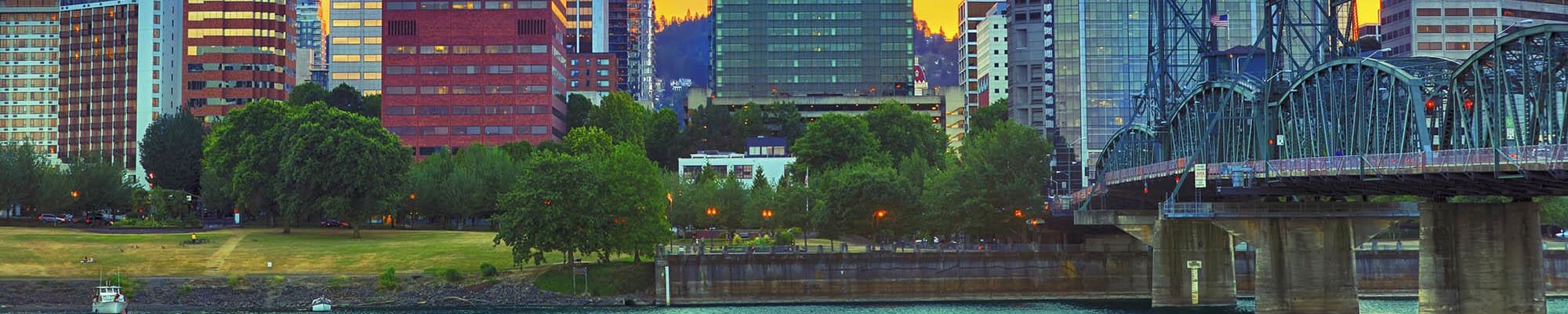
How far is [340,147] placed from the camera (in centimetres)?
16700

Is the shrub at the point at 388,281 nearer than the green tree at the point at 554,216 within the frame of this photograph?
Yes

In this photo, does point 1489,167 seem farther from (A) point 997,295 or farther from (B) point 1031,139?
(B) point 1031,139

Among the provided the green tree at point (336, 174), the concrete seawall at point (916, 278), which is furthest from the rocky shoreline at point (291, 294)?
the green tree at point (336, 174)

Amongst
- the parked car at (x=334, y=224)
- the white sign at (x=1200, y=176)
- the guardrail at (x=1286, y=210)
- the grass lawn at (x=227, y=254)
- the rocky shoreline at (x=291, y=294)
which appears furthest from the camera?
the parked car at (x=334, y=224)

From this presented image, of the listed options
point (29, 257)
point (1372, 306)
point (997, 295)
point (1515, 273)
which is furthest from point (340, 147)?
point (1515, 273)

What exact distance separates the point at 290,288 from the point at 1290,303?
6875cm

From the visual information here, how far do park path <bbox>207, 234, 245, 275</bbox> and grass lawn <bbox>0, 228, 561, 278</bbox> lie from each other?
6cm

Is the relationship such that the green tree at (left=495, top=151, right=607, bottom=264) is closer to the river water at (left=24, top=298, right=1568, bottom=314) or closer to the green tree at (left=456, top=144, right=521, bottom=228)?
the river water at (left=24, top=298, right=1568, bottom=314)

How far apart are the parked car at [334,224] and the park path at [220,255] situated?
23.1m

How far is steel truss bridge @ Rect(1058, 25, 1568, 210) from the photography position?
7531 cm

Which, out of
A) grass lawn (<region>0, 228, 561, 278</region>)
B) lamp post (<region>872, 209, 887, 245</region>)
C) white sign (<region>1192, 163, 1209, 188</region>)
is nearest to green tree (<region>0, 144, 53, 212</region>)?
grass lawn (<region>0, 228, 561, 278</region>)

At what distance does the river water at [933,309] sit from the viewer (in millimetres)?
124625

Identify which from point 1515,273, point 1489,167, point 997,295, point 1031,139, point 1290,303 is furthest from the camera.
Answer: point 1031,139

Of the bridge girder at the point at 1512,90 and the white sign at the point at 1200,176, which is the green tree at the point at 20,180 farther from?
the bridge girder at the point at 1512,90
